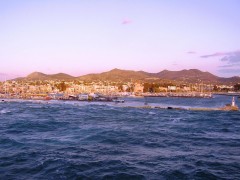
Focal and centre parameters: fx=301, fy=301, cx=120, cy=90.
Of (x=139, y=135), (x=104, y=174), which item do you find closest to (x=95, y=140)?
(x=139, y=135)

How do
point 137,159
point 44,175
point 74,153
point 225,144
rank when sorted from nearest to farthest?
1. point 44,175
2. point 137,159
3. point 74,153
4. point 225,144

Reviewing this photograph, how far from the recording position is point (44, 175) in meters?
19.4

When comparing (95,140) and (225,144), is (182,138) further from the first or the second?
(95,140)

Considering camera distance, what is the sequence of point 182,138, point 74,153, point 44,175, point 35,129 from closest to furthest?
1. point 44,175
2. point 74,153
3. point 182,138
4. point 35,129

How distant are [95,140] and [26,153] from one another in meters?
7.96

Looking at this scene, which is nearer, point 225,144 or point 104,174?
point 104,174

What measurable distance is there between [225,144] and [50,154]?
17.3m

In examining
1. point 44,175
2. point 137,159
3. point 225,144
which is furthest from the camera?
point 225,144

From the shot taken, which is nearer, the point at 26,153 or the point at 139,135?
the point at 26,153

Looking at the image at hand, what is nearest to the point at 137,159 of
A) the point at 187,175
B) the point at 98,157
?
the point at 98,157

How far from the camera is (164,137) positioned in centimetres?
3334

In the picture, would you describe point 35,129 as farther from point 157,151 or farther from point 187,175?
point 187,175

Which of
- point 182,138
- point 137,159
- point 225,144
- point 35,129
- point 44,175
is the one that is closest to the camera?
point 44,175

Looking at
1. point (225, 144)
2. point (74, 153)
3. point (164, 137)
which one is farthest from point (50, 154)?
point (225, 144)
